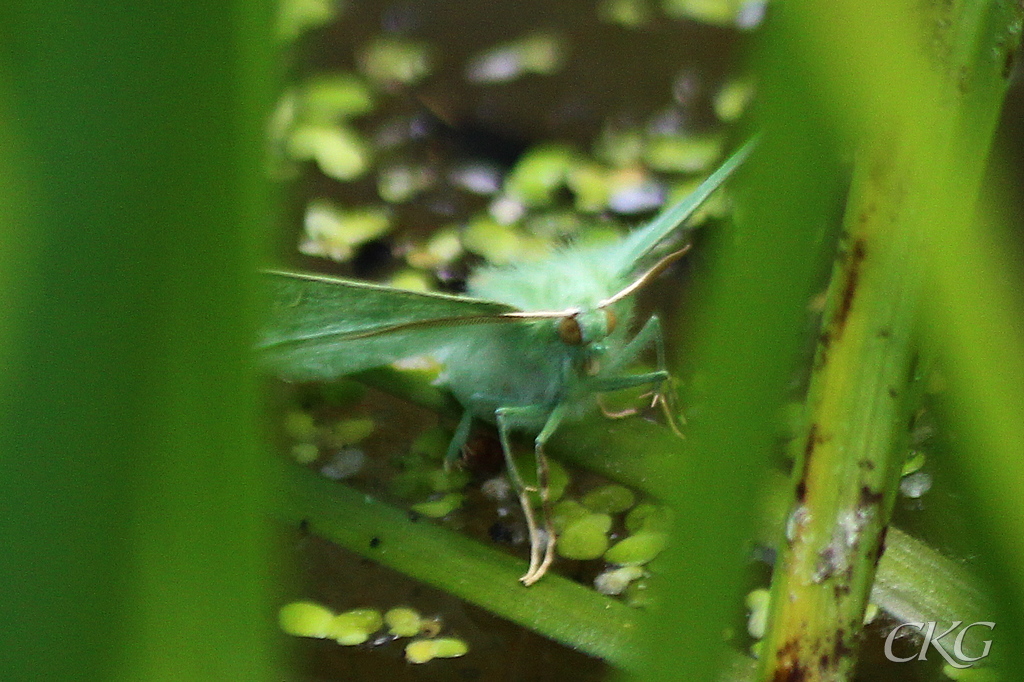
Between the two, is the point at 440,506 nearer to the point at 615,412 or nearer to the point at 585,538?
the point at 585,538

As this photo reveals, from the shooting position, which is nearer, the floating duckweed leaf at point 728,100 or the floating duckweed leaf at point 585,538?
the floating duckweed leaf at point 585,538

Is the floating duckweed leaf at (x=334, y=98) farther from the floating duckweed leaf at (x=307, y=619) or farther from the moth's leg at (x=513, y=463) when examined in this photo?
the floating duckweed leaf at (x=307, y=619)

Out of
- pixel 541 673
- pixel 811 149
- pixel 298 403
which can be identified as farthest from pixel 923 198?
pixel 298 403

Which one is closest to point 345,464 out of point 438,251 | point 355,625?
point 355,625

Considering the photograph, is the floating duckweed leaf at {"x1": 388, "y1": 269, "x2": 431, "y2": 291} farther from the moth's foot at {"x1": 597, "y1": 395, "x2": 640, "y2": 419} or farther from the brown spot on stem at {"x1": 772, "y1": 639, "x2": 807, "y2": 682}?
the brown spot on stem at {"x1": 772, "y1": 639, "x2": 807, "y2": 682}

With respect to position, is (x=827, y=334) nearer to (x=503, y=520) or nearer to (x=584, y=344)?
(x=584, y=344)

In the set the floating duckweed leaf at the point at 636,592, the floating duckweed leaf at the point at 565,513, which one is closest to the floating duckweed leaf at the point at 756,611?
the floating duckweed leaf at the point at 636,592
